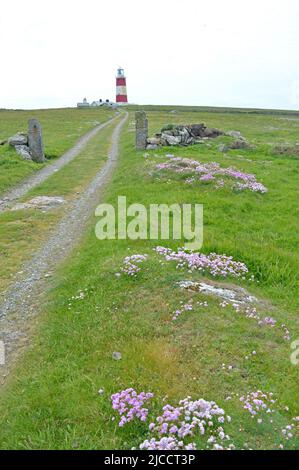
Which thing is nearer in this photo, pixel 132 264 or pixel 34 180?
pixel 132 264

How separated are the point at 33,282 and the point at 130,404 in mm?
5809

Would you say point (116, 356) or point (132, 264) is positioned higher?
point (132, 264)

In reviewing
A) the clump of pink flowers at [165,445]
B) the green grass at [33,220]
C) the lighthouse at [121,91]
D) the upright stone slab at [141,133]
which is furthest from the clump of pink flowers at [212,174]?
the lighthouse at [121,91]

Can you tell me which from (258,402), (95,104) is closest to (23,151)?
(258,402)

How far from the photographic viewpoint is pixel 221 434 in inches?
203

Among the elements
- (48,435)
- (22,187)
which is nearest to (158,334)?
(48,435)

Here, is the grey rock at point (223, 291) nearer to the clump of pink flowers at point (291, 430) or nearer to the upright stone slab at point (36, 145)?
the clump of pink flowers at point (291, 430)

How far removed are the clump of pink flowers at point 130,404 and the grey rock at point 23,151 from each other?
26063 millimetres

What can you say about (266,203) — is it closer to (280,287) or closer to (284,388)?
(280,287)

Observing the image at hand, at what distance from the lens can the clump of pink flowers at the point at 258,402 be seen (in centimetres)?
570

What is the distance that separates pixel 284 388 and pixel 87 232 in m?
9.65

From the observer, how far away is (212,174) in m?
20.5

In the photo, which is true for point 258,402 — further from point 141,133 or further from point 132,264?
point 141,133

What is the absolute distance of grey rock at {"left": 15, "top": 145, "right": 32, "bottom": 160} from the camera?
96.5ft
